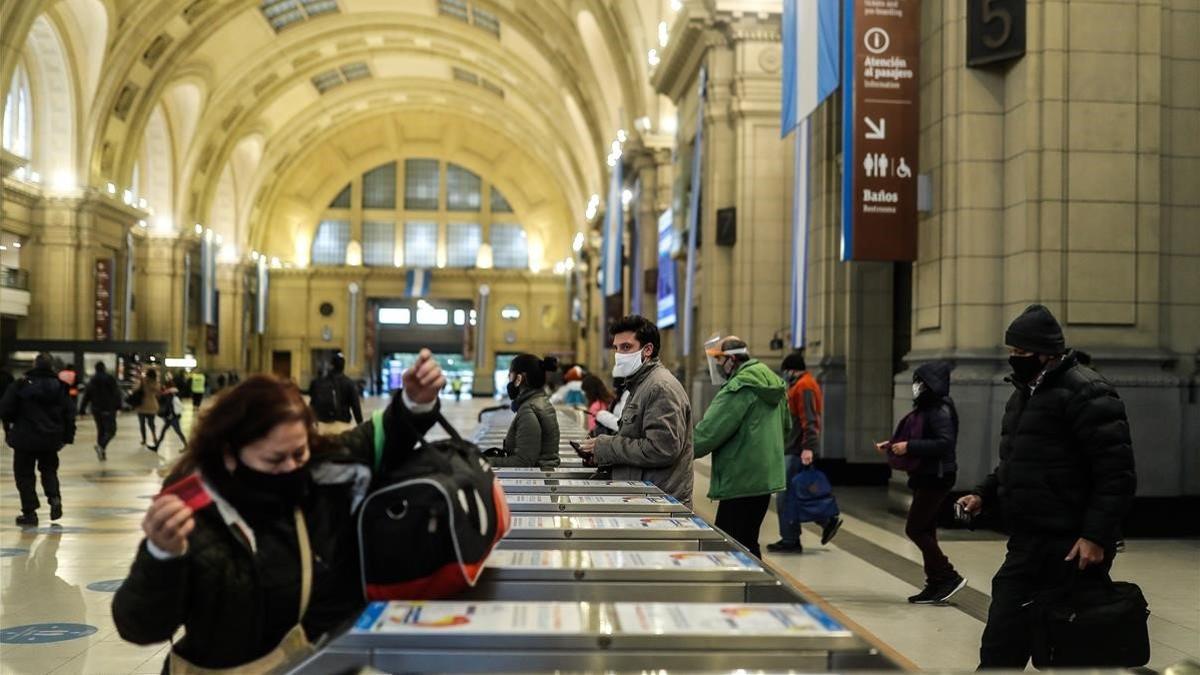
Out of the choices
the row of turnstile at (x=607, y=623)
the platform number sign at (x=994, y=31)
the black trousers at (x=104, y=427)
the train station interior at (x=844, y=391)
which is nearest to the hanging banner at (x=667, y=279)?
the train station interior at (x=844, y=391)

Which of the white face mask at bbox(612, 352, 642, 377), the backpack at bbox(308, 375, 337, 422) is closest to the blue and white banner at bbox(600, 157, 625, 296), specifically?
the backpack at bbox(308, 375, 337, 422)

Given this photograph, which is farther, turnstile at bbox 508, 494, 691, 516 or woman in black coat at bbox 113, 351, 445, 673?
turnstile at bbox 508, 494, 691, 516

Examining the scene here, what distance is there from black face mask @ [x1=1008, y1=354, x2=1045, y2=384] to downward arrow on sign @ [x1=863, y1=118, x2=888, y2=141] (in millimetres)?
6971

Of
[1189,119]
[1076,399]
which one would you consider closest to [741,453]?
[1076,399]

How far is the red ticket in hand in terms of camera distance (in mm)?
2586

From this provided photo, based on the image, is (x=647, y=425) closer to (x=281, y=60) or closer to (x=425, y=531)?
(x=425, y=531)

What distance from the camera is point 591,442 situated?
5547 mm

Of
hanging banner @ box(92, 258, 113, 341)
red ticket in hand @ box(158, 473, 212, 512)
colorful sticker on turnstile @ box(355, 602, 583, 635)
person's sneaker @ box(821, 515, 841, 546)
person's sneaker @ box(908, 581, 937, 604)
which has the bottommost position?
person's sneaker @ box(908, 581, 937, 604)

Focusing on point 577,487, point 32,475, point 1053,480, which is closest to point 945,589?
point 1053,480

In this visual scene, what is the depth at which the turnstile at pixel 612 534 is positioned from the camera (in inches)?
139

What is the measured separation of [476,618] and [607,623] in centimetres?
28

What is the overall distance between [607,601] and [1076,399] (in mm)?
2386

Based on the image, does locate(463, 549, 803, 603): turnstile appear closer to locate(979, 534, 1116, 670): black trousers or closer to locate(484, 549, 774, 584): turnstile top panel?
locate(484, 549, 774, 584): turnstile top panel

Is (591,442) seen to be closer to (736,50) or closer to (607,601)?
(607,601)
